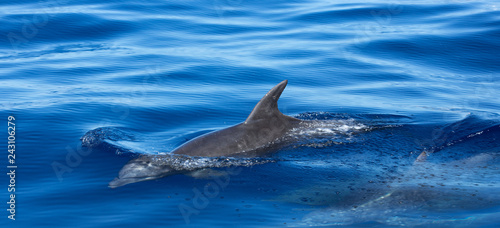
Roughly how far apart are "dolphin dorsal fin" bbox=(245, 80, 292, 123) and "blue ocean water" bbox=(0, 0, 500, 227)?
827 millimetres

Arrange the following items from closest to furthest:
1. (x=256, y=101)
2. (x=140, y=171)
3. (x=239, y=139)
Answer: (x=140, y=171) < (x=239, y=139) < (x=256, y=101)

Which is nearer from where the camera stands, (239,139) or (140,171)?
(140,171)

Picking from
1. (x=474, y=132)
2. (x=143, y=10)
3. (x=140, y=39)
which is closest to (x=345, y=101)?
(x=474, y=132)

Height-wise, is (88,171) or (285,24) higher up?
(285,24)

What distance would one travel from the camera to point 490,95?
15555 mm

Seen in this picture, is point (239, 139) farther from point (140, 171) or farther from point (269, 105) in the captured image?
point (140, 171)

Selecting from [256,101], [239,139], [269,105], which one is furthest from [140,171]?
[256,101]

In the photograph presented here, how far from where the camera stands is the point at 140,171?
9172mm

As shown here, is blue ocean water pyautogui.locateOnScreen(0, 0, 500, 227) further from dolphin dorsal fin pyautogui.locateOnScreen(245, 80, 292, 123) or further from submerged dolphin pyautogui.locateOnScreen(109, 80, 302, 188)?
dolphin dorsal fin pyautogui.locateOnScreen(245, 80, 292, 123)

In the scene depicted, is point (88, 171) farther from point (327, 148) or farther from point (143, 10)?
point (143, 10)

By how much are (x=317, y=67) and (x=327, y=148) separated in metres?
8.49

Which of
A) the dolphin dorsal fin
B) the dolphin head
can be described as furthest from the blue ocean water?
the dolphin dorsal fin

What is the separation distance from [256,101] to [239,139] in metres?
4.62

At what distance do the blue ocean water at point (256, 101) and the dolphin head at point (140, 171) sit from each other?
0.17 metres
